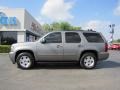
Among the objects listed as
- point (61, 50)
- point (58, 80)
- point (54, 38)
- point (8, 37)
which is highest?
point (8, 37)

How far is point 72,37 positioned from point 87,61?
1429 mm

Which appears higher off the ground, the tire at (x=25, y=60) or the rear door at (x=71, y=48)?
the rear door at (x=71, y=48)

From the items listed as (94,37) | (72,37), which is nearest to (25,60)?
(72,37)

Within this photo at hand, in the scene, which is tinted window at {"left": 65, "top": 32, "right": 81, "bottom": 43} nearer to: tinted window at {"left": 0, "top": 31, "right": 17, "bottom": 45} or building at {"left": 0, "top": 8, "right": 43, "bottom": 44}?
building at {"left": 0, "top": 8, "right": 43, "bottom": 44}

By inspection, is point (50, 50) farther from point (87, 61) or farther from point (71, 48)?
point (87, 61)

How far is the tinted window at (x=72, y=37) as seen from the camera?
1222cm

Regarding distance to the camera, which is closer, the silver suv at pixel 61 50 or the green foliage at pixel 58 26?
the silver suv at pixel 61 50

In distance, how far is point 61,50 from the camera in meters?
12.0

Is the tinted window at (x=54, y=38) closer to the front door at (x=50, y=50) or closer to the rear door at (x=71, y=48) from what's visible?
the front door at (x=50, y=50)

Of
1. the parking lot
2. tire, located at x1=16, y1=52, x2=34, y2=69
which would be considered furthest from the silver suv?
the parking lot

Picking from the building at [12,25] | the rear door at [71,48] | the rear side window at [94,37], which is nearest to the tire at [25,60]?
the rear door at [71,48]

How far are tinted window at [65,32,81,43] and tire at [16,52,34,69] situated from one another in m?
2.01

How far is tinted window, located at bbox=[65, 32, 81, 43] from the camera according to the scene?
12.2 metres

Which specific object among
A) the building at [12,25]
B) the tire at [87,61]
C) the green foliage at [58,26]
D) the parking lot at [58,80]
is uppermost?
the green foliage at [58,26]
